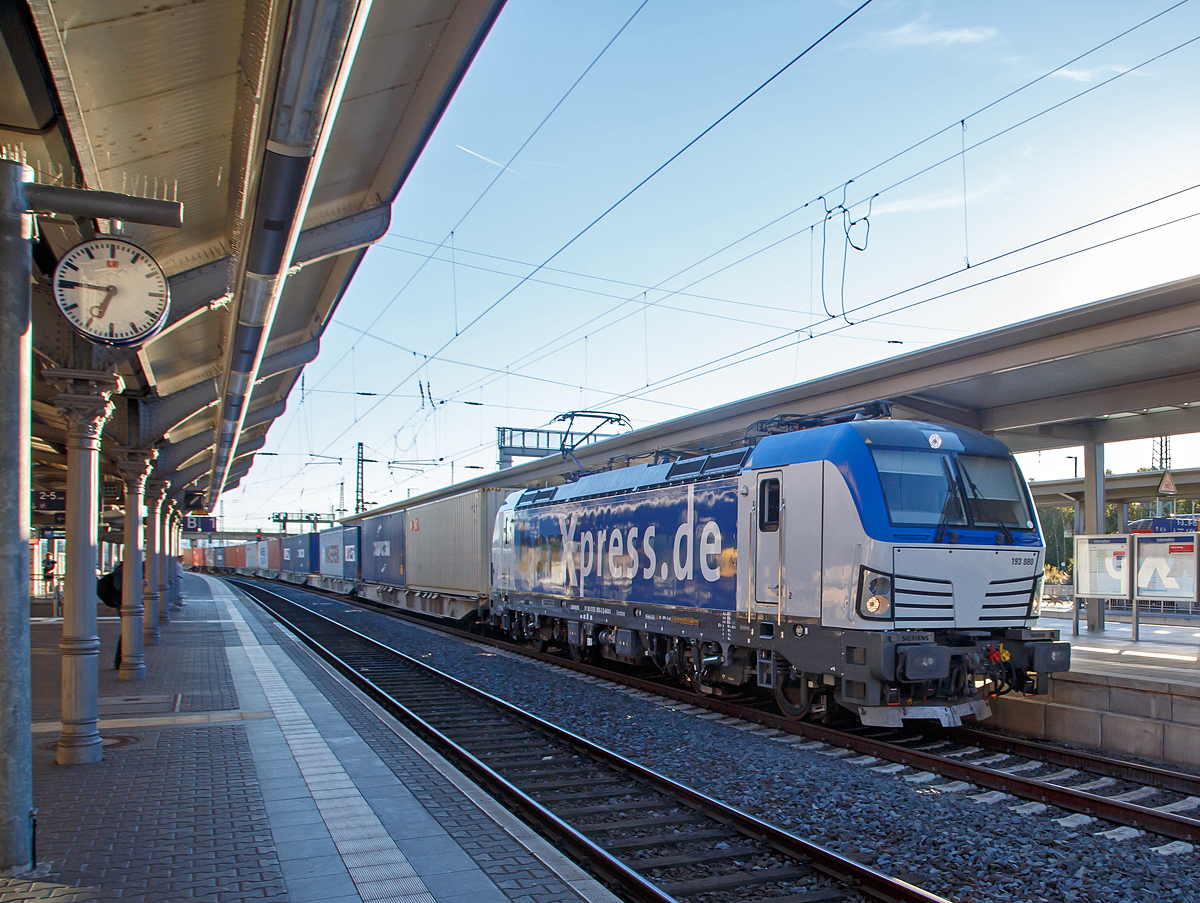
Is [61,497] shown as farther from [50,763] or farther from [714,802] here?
[714,802]

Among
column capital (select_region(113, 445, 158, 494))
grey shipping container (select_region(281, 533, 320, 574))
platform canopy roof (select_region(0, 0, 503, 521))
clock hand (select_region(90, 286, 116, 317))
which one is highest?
platform canopy roof (select_region(0, 0, 503, 521))

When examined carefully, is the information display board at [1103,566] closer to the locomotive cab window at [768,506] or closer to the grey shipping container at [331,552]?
the locomotive cab window at [768,506]

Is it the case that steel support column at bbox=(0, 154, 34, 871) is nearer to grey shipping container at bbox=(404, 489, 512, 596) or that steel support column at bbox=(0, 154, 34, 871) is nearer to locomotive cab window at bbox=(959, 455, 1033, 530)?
locomotive cab window at bbox=(959, 455, 1033, 530)

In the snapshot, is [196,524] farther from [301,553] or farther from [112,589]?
[112,589]

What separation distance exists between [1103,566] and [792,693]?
21.9ft

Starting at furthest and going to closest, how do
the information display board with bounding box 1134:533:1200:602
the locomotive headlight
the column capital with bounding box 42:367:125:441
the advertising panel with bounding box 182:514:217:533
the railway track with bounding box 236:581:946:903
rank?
the advertising panel with bounding box 182:514:217:533, the information display board with bounding box 1134:533:1200:602, the locomotive headlight, the column capital with bounding box 42:367:125:441, the railway track with bounding box 236:581:946:903

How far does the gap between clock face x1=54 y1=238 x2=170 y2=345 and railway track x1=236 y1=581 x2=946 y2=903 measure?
4818 millimetres

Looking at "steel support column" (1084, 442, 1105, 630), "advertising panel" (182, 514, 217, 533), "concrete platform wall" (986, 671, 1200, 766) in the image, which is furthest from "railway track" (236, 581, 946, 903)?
"advertising panel" (182, 514, 217, 533)

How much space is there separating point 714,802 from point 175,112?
6.62m

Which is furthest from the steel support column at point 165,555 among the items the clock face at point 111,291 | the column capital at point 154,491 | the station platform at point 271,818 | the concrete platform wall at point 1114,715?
the concrete platform wall at point 1114,715

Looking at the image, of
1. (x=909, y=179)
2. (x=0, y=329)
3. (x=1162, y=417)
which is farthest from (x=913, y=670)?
(x=1162, y=417)

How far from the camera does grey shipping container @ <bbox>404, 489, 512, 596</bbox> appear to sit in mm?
22141

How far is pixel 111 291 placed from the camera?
21.7 feet

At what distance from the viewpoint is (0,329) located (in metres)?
5.13
